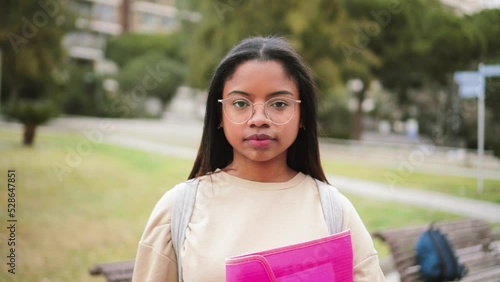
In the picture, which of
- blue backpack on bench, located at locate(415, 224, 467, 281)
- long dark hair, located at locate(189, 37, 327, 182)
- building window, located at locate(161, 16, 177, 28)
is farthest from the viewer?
building window, located at locate(161, 16, 177, 28)

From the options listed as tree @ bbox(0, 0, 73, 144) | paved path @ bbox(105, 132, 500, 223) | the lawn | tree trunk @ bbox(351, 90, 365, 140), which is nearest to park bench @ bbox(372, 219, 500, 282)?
the lawn

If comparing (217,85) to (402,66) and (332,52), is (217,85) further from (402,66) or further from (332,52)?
(402,66)

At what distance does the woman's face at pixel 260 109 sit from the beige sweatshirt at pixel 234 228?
4.1 inches

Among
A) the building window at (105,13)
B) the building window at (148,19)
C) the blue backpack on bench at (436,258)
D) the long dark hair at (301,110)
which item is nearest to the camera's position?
the long dark hair at (301,110)

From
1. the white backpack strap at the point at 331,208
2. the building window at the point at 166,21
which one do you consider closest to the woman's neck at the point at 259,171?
the white backpack strap at the point at 331,208

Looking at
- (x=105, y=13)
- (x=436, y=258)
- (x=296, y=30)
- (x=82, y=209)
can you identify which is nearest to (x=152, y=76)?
(x=105, y=13)

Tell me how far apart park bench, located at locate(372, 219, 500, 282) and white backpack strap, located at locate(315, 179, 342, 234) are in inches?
81.6

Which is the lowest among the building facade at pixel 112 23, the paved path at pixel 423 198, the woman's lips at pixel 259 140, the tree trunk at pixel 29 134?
the paved path at pixel 423 198

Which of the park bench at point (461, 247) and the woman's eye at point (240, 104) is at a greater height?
the woman's eye at point (240, 104)

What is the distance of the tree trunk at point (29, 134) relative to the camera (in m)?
14.4

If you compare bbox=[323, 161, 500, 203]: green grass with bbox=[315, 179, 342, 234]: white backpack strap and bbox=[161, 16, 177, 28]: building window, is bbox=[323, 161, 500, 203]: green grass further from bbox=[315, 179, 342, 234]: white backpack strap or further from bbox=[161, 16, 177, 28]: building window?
bbox=[161, 16, 177, 28]: building window

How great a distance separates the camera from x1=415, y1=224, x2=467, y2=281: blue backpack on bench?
326cm

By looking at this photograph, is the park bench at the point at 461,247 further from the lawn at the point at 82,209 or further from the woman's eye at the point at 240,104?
the lawn at the point at 82,209

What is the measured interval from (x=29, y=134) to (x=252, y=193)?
14.5 m
